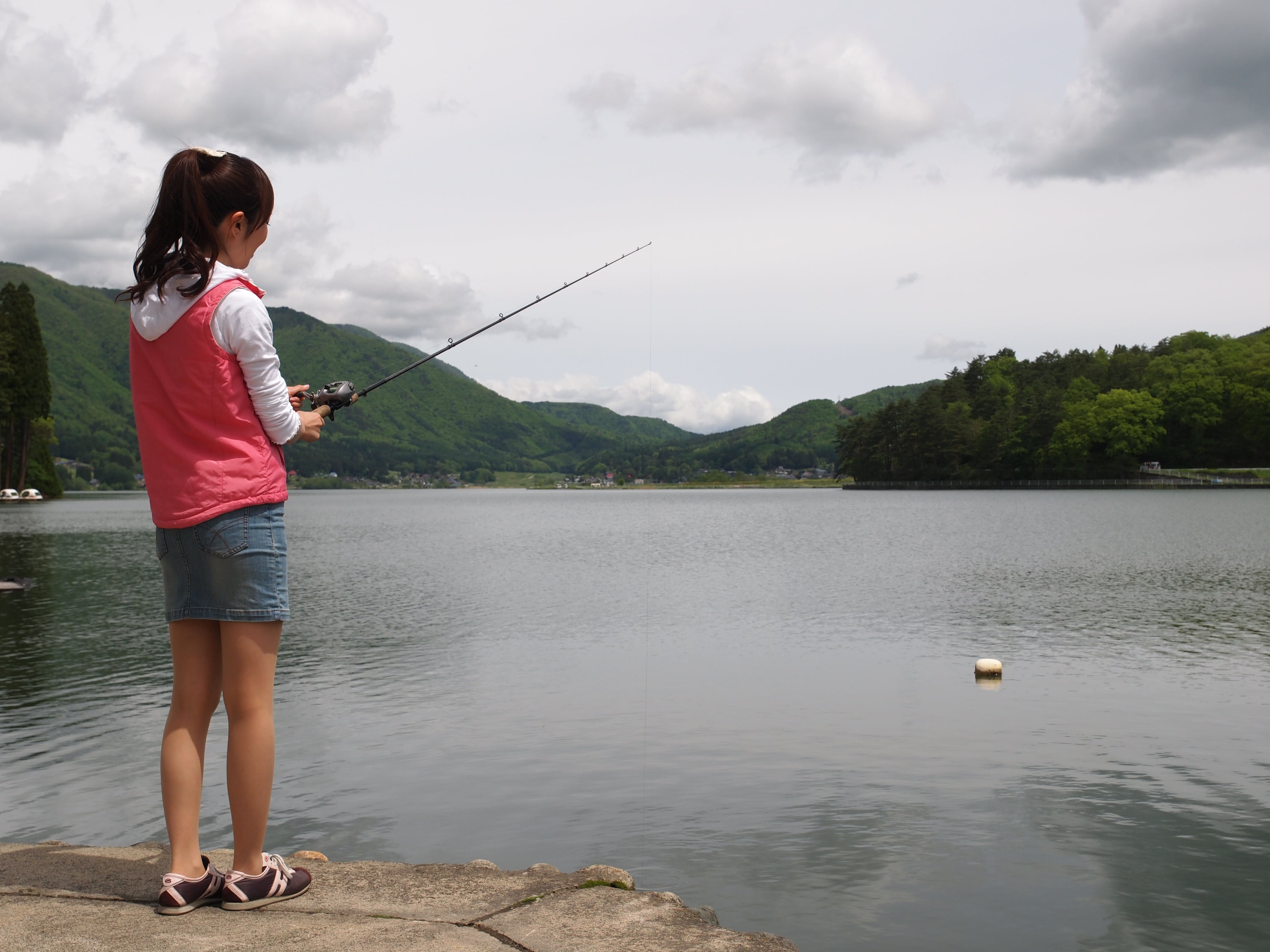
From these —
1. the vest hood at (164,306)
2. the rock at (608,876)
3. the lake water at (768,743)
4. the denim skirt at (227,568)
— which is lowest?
the lake water at (768,743)

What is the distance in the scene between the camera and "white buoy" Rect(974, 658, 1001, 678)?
13656 mm

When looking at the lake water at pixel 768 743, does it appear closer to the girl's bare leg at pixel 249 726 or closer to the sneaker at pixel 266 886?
the sneaker at pixel 266 886

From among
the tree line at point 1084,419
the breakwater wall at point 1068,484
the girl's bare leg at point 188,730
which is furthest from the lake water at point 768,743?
the tree line at point 1084,419

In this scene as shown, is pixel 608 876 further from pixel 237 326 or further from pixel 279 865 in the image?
pixel 237 326

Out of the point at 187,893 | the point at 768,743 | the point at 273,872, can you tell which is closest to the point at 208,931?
the point at 187,893

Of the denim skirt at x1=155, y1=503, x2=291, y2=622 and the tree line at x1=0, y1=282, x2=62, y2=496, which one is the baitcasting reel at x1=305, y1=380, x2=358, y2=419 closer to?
the denim skirt at x1=155, y1=503, x2=291, y2=622

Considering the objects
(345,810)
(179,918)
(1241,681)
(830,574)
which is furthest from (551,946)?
(830,574)

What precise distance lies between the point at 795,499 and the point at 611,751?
121 m

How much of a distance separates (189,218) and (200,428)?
0.85 m

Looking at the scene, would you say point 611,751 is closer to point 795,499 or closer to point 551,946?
point 551,946

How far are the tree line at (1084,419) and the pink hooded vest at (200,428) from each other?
467 ft

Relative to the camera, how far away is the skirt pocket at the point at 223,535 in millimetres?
3814

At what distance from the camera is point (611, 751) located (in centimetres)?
1020

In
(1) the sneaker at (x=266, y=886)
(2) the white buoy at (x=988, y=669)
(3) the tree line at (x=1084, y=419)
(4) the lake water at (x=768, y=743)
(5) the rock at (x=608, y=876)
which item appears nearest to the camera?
(1) the sneaker at (x=266, y=886)
